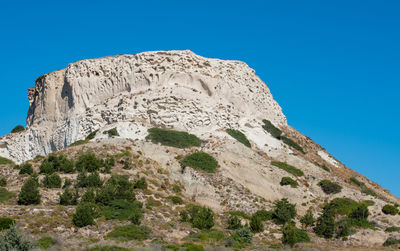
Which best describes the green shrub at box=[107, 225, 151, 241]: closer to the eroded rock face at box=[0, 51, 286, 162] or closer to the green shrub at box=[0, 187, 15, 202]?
the green shrub at box=[0, 187, 15, 202]

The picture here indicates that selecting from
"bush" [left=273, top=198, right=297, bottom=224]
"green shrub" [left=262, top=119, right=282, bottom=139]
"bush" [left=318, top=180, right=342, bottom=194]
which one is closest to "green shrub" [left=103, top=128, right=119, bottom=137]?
"green shrub" [left=262, top=119, right=282, bottom=139]

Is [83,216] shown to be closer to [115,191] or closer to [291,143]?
[115,191]

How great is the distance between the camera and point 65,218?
27.0m

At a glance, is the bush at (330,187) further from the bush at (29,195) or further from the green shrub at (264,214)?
the bush at (29,195)

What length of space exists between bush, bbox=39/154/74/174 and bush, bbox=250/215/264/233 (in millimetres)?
15256

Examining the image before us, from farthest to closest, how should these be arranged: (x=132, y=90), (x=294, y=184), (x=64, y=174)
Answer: (x=132, y=90)
(x=294, y=184)
(x=64, y=174)

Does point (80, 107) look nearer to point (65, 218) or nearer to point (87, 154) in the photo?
point (87, 154)

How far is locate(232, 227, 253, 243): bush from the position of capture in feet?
91.9

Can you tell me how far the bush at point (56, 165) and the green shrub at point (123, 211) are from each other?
8.17 m

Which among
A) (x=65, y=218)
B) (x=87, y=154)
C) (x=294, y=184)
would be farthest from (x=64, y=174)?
(x=294, y=184)

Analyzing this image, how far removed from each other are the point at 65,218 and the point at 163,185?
11972 mm

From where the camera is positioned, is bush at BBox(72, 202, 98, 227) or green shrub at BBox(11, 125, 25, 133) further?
green shrub at BBox(11, 125, 25, 133)

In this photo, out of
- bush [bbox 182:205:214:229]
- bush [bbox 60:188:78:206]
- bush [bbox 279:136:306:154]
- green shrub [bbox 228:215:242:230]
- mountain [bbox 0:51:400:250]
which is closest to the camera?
mountain [bbox 0:51:400:250]

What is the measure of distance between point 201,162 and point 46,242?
21.1 m
